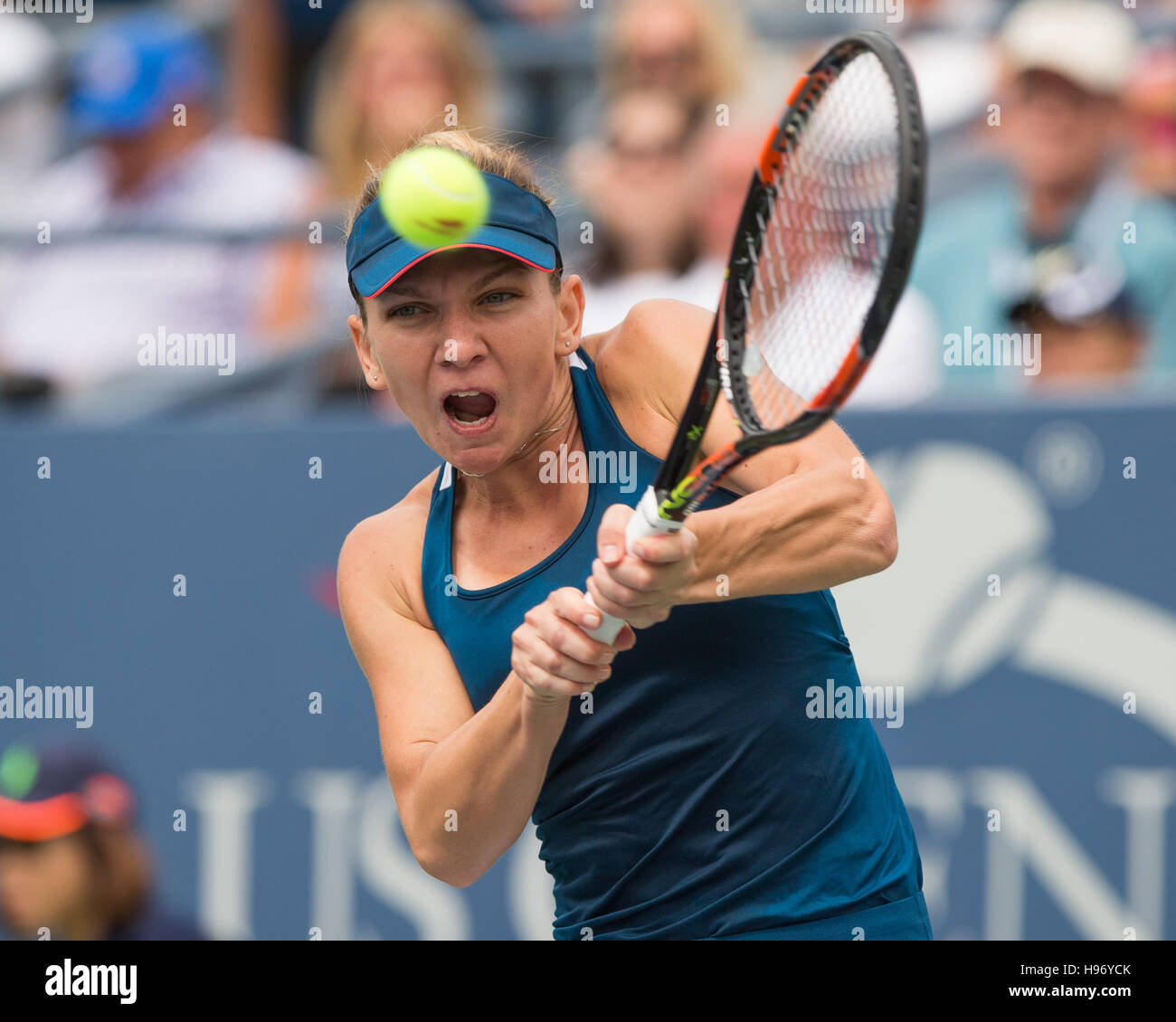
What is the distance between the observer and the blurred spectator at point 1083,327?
14.8 ft

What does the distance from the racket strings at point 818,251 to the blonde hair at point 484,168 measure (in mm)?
302

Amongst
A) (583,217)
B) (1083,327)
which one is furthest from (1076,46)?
(583,217)


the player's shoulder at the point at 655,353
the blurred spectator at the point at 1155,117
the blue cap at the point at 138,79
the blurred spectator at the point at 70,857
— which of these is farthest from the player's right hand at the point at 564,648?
the blue cap at the point at 138,79

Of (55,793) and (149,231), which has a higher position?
(149,231)

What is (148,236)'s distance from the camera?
5160 millimetres

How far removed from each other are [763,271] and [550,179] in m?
0.43

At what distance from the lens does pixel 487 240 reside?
2.14 meters

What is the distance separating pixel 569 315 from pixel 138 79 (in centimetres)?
358

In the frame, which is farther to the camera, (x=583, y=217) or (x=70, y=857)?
(x=583, y=217)

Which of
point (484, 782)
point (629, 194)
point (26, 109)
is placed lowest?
point (484, 782)

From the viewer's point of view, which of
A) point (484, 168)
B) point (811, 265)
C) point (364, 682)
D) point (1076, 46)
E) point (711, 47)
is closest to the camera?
point (484, 168)

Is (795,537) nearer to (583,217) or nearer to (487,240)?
(487,240)

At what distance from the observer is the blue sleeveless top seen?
227cm

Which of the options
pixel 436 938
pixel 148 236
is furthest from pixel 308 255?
pixel 436 938
